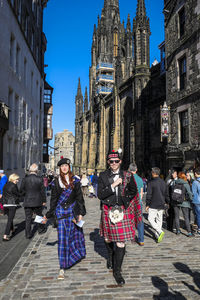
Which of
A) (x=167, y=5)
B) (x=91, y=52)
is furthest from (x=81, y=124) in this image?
(x=167, y=5)

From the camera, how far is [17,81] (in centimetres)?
1706

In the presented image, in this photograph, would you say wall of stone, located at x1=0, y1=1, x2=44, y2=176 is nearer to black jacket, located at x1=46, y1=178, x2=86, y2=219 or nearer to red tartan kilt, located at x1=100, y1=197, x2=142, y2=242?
black jacket, located at x1=46, y1=178, x2=86, y2=219

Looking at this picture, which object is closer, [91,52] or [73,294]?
[73,294]

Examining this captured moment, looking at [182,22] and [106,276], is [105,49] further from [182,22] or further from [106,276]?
[106,276]

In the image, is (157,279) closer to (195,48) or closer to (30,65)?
(195,48)

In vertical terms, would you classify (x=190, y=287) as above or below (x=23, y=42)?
below

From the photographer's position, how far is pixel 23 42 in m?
18.9

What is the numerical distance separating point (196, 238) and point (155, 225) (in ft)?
4.07

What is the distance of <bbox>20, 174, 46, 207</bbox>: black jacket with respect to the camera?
6523 mm

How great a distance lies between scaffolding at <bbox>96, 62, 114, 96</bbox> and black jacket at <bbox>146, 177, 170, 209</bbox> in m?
38.5

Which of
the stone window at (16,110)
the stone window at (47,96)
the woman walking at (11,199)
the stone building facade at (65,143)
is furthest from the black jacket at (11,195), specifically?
the stone building facade at (65,143)

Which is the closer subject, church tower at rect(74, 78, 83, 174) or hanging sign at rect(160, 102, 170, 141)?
hanging sign at rect(160, 102, 170, 141)

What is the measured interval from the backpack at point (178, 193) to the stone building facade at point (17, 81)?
10.1 m

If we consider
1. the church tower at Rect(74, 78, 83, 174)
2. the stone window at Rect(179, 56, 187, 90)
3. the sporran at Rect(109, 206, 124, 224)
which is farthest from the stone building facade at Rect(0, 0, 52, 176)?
the church tower at Rect(74, 78, 83, 174)
